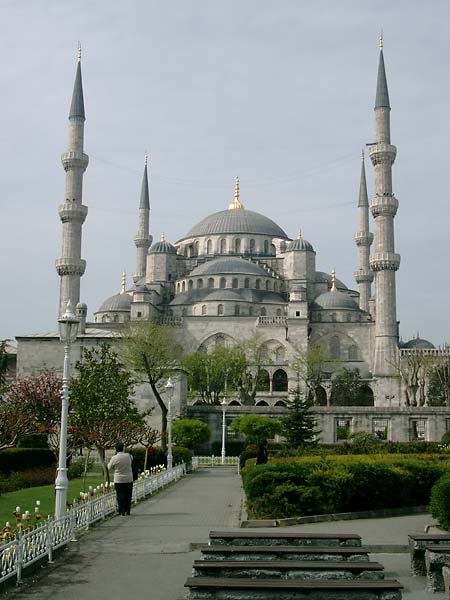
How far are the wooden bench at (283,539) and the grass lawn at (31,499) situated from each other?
4.36m

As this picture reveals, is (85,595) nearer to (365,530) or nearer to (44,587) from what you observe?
(44,587)

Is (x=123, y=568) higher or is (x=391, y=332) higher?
(x=391, y=332)

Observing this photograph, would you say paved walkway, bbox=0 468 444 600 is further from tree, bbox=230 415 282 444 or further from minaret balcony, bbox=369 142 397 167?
minaret balcony, bbox=369 142 397 167

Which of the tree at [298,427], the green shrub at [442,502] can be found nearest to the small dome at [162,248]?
the tree at [298,427]

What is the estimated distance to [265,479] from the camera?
36.4 feet

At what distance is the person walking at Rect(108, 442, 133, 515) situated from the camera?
11453 mm

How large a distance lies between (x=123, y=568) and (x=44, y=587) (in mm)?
925

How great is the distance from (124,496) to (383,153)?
3793 centimetres

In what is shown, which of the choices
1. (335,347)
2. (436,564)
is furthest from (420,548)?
(335,347)

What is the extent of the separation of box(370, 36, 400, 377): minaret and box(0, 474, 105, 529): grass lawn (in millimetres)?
30738

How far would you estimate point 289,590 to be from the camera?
209 inches

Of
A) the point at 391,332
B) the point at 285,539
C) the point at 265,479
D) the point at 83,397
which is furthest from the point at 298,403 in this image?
the point at 391,332

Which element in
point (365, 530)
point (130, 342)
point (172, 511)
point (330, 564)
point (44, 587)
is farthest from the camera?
point (130, 342)

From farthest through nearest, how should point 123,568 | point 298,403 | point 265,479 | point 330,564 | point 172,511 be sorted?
point 298,403 → point 172,511 → point 265,479 → point 123,568 → point 330,564
